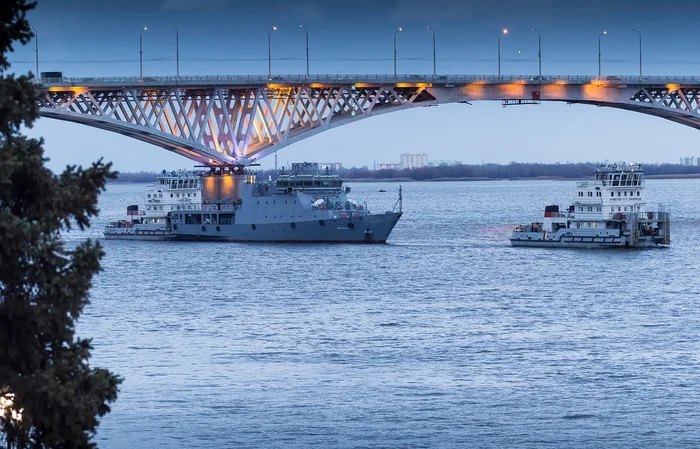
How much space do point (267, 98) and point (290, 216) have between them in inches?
625

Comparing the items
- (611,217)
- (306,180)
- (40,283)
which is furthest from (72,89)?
(40,283)

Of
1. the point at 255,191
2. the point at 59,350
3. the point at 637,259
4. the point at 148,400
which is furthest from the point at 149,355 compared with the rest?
the point at 255,191

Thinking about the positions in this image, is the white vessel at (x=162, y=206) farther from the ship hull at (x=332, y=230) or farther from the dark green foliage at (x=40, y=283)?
the dark green foliage at (x=40, y=283)

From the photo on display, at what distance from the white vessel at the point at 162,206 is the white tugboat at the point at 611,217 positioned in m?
28.2

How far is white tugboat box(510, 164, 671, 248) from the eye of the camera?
73812mm

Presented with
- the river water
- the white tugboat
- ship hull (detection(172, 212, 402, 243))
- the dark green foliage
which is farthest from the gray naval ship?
the dark green foliage

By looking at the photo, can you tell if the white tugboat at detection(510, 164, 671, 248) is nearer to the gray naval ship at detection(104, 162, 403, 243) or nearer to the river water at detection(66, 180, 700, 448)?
the river water at detection(66, 180, 700, 448)

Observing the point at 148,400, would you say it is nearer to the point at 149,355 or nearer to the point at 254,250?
the point at 149,355

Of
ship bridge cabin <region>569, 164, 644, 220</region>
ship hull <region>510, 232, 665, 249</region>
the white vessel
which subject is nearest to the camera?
ship bridge cabin <region>569, 164, 644, 220</region>

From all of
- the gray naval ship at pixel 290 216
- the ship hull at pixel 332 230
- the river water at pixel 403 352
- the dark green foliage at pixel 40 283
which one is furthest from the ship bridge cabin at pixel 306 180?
the dark green foliage at pixel 40 283

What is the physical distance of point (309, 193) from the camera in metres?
84.2

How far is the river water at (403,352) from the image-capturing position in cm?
2852

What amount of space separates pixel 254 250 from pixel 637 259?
23446mm

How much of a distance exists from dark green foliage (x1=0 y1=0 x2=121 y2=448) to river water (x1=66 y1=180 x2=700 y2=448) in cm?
1110
